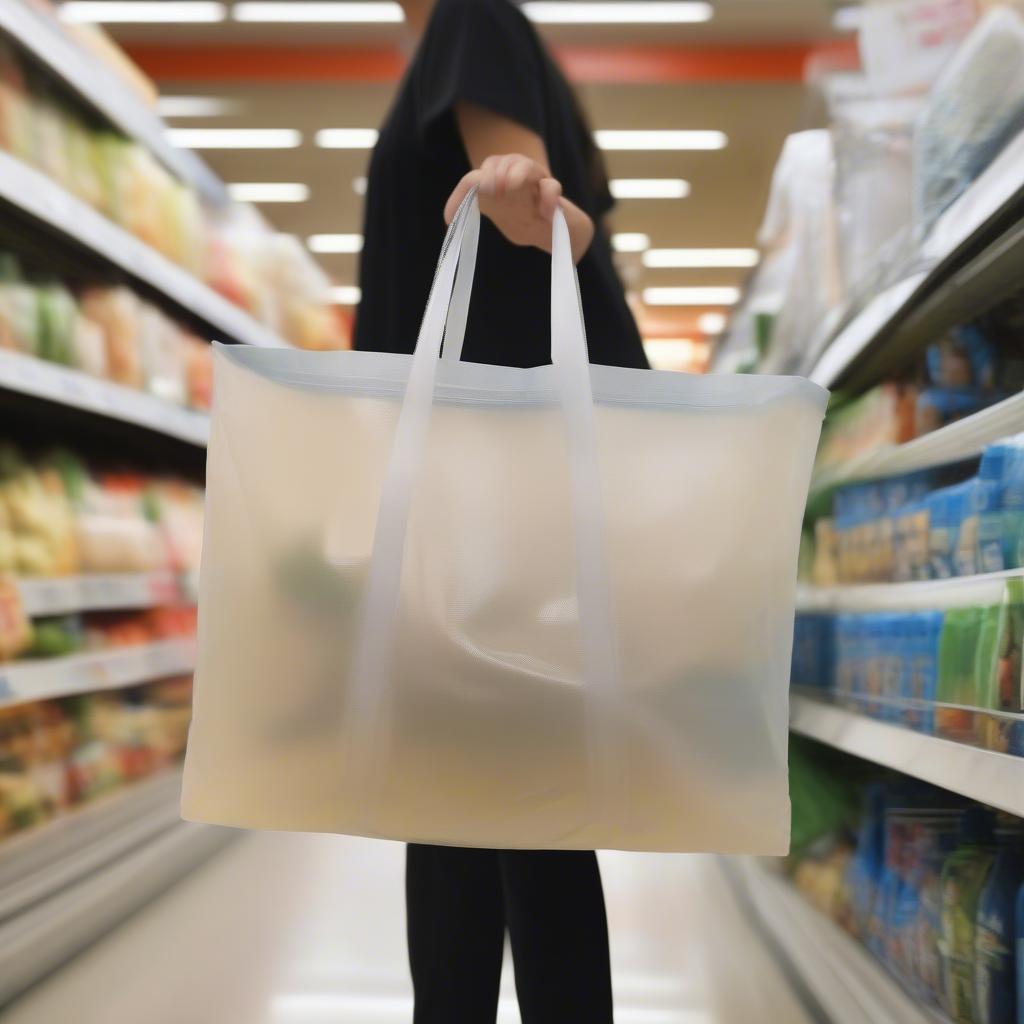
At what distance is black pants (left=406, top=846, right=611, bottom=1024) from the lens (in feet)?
3.19

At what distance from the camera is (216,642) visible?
2.58ft

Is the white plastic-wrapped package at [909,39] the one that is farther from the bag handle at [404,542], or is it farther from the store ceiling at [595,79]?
the store ceiling at [595,79]

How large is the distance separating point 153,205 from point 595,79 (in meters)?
3.71

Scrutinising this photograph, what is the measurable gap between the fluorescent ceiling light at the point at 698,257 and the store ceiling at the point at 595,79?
71.3 inches

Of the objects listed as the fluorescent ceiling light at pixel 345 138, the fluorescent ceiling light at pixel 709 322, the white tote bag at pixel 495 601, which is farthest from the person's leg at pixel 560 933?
the fluorescent ceiling light at pixel 709 322

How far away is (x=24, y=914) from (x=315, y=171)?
6.31 meters

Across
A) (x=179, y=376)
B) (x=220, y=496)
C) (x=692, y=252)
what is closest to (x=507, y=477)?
(x=220, y=496)

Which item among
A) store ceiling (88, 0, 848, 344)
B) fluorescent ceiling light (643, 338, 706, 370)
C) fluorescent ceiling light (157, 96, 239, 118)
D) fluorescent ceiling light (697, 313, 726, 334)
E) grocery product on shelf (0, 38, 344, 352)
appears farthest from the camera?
fluorescent ceiling light (643, 338, 706, 370)

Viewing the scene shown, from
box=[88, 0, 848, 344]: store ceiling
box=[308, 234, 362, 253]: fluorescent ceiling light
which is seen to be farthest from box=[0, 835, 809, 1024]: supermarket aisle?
box=[308, 234, 362, 253]: fluorescent ceiling light

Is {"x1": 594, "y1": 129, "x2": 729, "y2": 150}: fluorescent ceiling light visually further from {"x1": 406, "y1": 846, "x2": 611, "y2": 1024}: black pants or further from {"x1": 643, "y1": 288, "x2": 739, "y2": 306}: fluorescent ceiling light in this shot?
{"x1": 406, "y1": 846, "x2": 611, "y2": 1024}: black pants

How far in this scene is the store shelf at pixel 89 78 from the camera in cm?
186

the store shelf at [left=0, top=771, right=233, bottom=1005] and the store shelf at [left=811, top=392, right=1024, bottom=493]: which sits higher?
the store shelf at [left=811, top=392, right=1024, bottom=493]

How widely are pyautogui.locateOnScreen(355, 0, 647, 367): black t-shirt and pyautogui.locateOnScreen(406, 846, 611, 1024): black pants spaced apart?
1.62 feet

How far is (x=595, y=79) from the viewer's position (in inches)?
218
